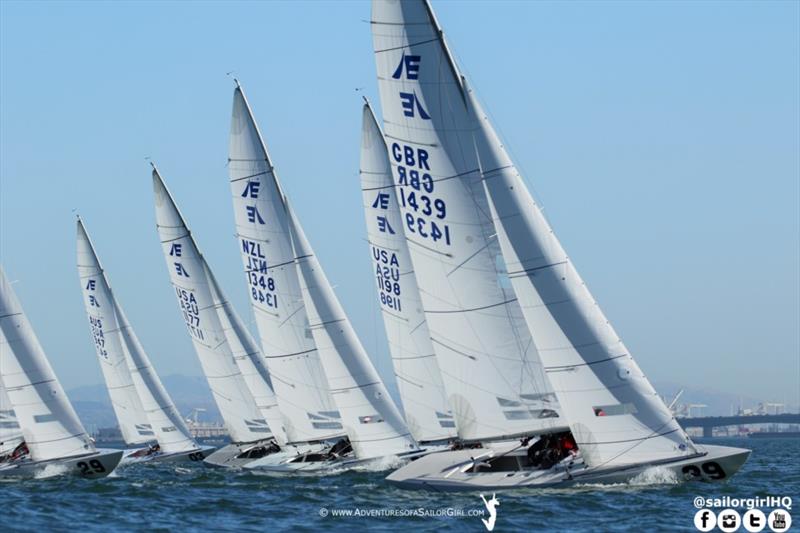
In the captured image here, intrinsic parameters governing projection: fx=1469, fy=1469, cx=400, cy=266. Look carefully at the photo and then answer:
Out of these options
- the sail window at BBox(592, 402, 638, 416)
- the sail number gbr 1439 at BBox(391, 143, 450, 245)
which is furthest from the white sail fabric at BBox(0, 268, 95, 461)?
the sail window at BBox(592, 402, 638, 416)

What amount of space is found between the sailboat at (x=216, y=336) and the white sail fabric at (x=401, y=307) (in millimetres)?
10189

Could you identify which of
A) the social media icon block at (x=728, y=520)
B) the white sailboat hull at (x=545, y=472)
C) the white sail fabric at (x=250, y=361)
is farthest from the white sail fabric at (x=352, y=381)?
the social media icon block at (x=728, y=520)

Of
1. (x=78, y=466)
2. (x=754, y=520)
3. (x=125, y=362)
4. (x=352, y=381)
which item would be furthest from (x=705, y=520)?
(x=125, y=362)

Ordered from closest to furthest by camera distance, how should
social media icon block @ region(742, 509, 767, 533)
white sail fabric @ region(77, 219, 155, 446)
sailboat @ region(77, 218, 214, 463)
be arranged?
social media icon block @ region(742, 509, 767, 533) → sailboat @ region(77, 218, 214, 463) → white sail fabric @ region(77, 219, 155, 446)

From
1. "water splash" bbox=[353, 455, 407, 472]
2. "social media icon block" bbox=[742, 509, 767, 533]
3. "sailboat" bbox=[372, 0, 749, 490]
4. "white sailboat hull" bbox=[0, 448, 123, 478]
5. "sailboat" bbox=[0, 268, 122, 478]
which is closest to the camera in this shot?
"social media icon block" bbox=[742, 509, 767, 533]

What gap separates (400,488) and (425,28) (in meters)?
11.1

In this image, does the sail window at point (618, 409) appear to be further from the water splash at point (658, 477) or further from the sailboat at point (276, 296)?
the sailboat at point (276, 296)

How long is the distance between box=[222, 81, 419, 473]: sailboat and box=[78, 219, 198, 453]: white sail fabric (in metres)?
12.6

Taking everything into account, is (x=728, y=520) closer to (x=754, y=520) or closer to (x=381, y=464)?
(x=754, y=520)

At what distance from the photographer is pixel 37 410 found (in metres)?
46.5

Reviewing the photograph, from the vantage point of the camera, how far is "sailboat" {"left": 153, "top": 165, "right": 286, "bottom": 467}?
57344 mm

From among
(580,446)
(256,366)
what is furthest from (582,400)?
(256,366)

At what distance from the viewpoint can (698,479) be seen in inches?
1296

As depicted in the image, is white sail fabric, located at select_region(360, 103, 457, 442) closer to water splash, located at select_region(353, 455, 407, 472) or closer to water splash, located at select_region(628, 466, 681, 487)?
water splash, located at select_region(353, 455, 407, 472)
